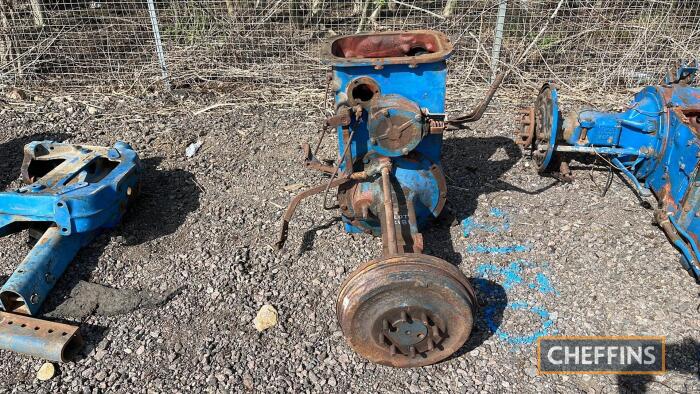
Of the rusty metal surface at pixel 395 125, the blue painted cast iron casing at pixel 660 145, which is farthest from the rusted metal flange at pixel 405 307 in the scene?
the blue painted cast iron casing at pixel 660 145

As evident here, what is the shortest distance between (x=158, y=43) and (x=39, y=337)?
149 inches

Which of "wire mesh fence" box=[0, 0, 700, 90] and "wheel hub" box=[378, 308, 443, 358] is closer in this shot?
"wheel hub" box=[378, 308, 443, 358]

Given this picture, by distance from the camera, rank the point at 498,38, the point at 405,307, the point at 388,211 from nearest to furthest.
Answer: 1. the point at 405,307
2. the point at 388,211
3. the point at 498,38

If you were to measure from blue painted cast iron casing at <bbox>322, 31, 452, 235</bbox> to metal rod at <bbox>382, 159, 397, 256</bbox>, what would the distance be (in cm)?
10

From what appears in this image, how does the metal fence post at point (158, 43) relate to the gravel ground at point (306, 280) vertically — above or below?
above

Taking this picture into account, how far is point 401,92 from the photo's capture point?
9.89 ft

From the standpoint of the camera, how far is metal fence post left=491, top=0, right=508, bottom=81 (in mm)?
5534

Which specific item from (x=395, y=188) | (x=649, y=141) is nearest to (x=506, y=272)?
(x=395, y=188)

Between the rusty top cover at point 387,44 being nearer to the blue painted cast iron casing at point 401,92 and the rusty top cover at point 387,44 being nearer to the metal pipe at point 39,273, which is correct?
the blue painted cast iron casing at point 401,92

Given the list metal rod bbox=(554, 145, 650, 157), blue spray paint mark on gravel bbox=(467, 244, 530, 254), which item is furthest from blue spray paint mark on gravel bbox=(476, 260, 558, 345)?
metal rod bbox=(554, 145, 650, 157)

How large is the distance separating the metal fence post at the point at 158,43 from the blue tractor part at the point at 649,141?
3868 millimetres

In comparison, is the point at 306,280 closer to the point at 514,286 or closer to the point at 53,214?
the point at 514,286

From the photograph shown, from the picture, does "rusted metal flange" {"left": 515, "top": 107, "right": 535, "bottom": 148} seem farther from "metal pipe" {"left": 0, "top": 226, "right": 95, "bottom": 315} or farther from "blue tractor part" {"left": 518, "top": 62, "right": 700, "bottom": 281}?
"metal pipe" {"left": 0, "top": 226, "right": 95, "bottom": 315}

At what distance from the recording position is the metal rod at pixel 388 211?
2.75 m
